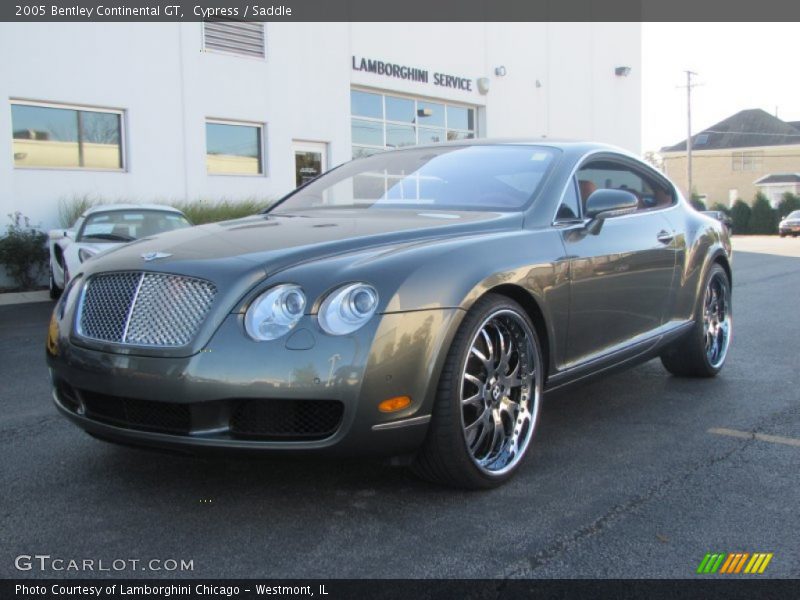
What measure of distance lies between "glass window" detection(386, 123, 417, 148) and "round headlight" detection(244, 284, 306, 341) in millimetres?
17782

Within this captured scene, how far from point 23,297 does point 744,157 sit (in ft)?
210

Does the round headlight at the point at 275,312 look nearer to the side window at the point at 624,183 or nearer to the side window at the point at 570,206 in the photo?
the side window at the point at 570,206

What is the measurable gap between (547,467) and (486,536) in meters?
0.86

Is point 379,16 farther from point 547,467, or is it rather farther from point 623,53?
point 547,467

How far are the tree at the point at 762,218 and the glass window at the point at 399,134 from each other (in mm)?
31377

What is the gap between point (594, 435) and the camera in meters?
4.22

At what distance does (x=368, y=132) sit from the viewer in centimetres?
1975

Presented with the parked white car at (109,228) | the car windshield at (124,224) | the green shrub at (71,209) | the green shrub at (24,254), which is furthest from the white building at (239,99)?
the car windshield at (124,224)

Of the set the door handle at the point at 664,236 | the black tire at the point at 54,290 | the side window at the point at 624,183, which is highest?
the side window at the point at 624,183

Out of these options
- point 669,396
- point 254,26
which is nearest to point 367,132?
point 254,26

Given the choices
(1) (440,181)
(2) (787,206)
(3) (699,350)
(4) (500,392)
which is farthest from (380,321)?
(2) (787,206)

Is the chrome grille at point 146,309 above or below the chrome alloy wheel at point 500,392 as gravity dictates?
above

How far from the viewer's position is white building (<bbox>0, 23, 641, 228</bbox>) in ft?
44.2

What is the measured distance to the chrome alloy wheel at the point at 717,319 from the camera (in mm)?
5500
